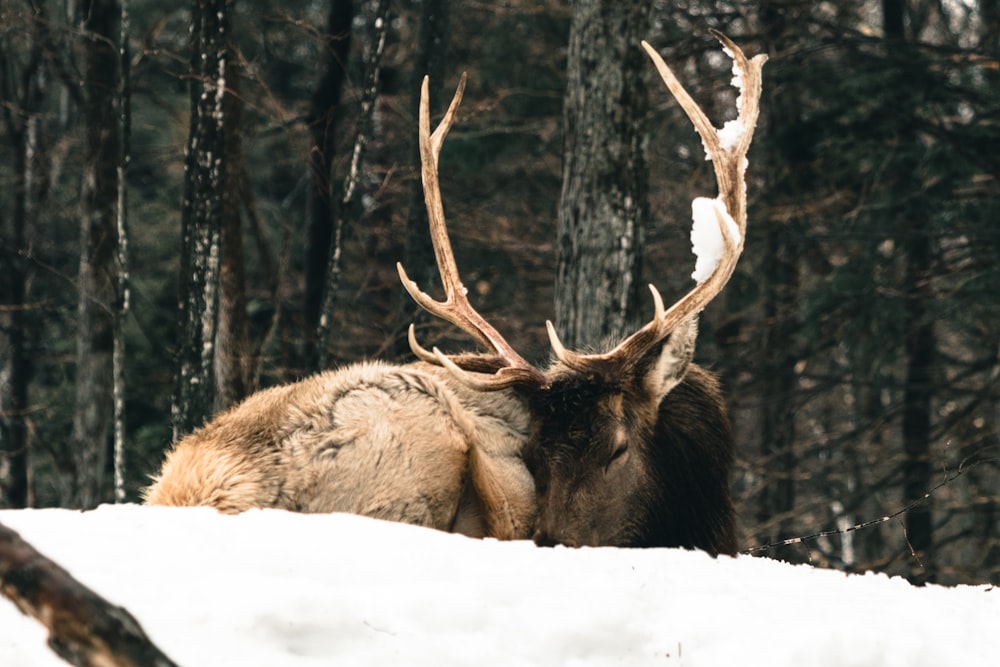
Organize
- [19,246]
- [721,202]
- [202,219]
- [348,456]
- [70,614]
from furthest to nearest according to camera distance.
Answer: [19,246] < [202,219] < [721,202] < [348,456] < [70,614]

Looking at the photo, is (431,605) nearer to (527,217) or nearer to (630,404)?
(630,404)

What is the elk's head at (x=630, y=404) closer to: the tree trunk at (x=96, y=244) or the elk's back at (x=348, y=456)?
the elk's back at (x=348, y=456)

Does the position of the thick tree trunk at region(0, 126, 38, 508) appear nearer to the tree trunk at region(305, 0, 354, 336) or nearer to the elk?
the tree trunk at region(305, 0, 354, 336)

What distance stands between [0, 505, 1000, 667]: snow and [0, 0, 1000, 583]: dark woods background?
1.33m

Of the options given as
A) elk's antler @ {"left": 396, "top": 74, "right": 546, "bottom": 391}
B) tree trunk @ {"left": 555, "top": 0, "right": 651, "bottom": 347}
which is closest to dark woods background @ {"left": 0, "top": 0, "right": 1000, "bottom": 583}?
tree trunk @ {"left": 555, "top": 0, "right": 651, "bottom": 347}

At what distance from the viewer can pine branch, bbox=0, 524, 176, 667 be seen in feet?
8.01

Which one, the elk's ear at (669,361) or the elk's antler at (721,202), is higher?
the elk's antler at (721,202)

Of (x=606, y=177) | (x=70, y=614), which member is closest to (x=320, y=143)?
(x=606, y=177)

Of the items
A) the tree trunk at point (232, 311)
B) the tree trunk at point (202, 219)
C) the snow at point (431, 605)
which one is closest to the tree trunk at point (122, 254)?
the tree trunk at point (232, 311)

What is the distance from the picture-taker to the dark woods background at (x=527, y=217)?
7.14 meters

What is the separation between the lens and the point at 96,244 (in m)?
9.58

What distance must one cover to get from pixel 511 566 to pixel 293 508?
1.50 meters

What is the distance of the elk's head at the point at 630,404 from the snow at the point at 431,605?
1404 millimetres

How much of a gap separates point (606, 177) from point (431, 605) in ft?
13.1
